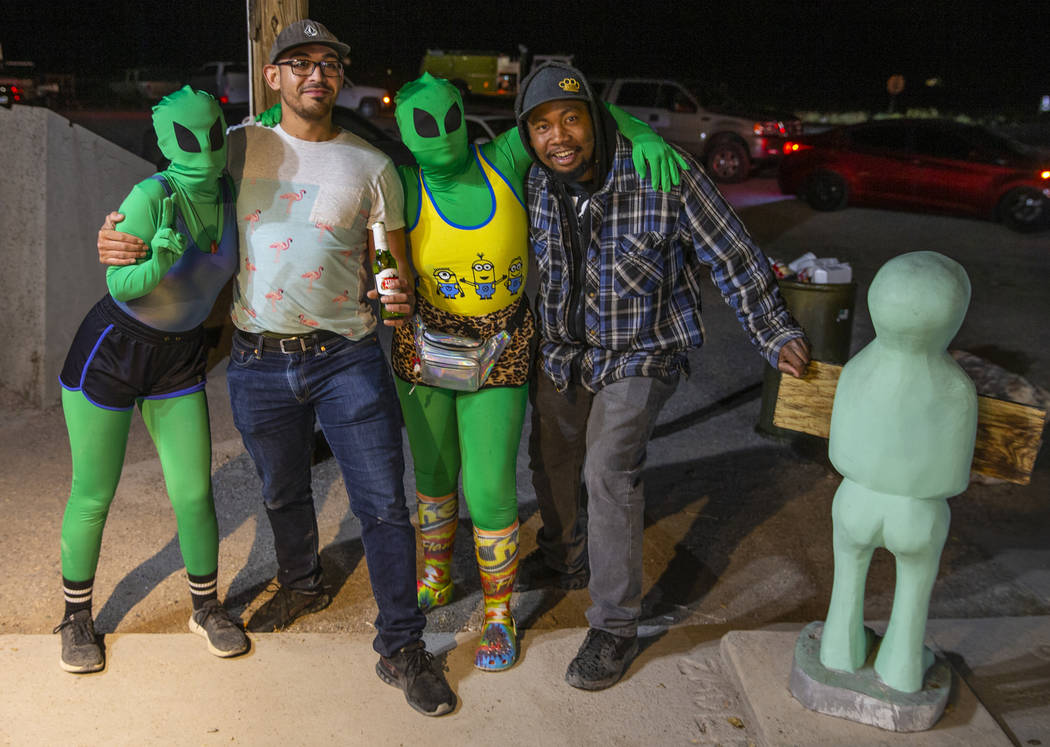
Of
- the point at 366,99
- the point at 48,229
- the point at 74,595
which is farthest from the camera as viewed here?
the point at 366,99

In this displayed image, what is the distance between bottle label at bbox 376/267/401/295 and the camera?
2924mm

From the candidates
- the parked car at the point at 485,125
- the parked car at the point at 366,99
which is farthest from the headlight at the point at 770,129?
the parked car at the point at 366,99

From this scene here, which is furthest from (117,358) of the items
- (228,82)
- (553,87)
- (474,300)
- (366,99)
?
(228,82)

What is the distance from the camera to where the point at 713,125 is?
14992mm

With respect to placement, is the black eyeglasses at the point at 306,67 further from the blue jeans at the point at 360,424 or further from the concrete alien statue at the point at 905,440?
the concrete alien statue at the point at 905,440

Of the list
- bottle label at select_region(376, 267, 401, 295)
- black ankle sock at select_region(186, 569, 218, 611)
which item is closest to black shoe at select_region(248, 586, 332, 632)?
black ankle sock at select_region(186, 569, 218, 611)

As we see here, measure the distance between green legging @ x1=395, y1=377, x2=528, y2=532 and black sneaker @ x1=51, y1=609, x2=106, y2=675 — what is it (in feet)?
4.19

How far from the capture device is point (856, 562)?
2.90 m

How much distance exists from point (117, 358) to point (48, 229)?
322cm

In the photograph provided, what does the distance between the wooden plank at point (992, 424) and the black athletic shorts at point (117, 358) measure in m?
2.00

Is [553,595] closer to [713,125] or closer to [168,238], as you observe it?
[168,238]

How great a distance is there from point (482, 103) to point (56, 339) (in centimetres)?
1368

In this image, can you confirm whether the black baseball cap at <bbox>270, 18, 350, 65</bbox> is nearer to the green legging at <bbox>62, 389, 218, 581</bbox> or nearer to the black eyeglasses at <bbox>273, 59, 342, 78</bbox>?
the black eyeglasses at <bbox>273, 59, 342, 78</bbox>

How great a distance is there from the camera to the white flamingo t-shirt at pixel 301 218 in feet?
9.82
